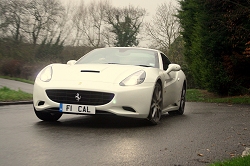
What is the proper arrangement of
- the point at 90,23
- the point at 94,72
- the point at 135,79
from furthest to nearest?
1. the point at 90,23
2. the point at 94,72
3. the point at 135,79

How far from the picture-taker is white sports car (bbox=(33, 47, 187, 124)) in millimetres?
6922

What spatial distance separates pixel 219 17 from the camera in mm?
18375

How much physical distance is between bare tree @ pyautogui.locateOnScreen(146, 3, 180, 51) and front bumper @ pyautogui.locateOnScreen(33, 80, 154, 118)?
3931 centimetres

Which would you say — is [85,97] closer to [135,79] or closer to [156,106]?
[135,79]

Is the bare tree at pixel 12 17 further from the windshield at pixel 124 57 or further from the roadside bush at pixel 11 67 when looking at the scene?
the windshield at pixel 124 57

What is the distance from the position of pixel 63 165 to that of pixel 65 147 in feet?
3.09

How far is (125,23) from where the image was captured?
5691cm

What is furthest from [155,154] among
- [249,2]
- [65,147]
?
[249,2]

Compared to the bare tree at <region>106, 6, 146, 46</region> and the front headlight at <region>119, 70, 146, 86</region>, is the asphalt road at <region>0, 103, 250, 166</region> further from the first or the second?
the bare tree at <region>106, 6, 146, 46</region>

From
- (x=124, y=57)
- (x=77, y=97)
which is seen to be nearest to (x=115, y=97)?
(x=77, y=97)

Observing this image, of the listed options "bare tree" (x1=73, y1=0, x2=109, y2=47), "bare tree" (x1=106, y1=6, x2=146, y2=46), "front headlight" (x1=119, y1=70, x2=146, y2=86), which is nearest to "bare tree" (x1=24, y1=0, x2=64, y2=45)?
"bare tree" (x1=73, y1=0, x2=109, y2=47)

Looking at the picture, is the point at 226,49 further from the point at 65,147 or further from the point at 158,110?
the point at 65,147

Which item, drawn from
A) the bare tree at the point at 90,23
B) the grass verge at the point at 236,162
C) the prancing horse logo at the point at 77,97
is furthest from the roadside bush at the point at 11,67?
the grass verge at the point at 236,162

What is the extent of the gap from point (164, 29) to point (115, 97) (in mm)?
41020
